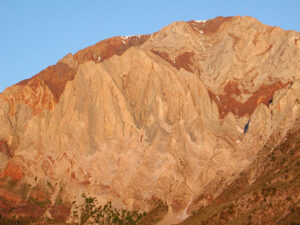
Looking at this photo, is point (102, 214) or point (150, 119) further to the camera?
point (150, 119)

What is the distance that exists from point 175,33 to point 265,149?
30.4m

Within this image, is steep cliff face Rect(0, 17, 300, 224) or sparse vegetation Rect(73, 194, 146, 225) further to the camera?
steep cliff face Rect(0, 17, 300, 224)

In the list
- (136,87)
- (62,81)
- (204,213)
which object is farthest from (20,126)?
(204,213)

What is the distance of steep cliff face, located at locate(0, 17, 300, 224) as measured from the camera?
108 meters

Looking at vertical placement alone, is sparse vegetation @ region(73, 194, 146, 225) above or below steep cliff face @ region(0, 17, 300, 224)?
below

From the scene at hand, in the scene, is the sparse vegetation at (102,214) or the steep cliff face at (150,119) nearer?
the sparse vegetation at (102,214)

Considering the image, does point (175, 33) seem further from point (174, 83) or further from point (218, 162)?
point (218, 162)

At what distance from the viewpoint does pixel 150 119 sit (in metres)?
114

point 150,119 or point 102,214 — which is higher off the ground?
point 150,119

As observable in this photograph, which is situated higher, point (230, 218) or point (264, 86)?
point (264, 86)

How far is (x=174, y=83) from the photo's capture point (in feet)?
383

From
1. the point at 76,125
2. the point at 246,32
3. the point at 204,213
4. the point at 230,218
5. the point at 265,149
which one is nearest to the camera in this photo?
the point at 230,218

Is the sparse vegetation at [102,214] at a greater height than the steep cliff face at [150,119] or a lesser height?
lesser

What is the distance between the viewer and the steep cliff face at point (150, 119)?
355 ft
